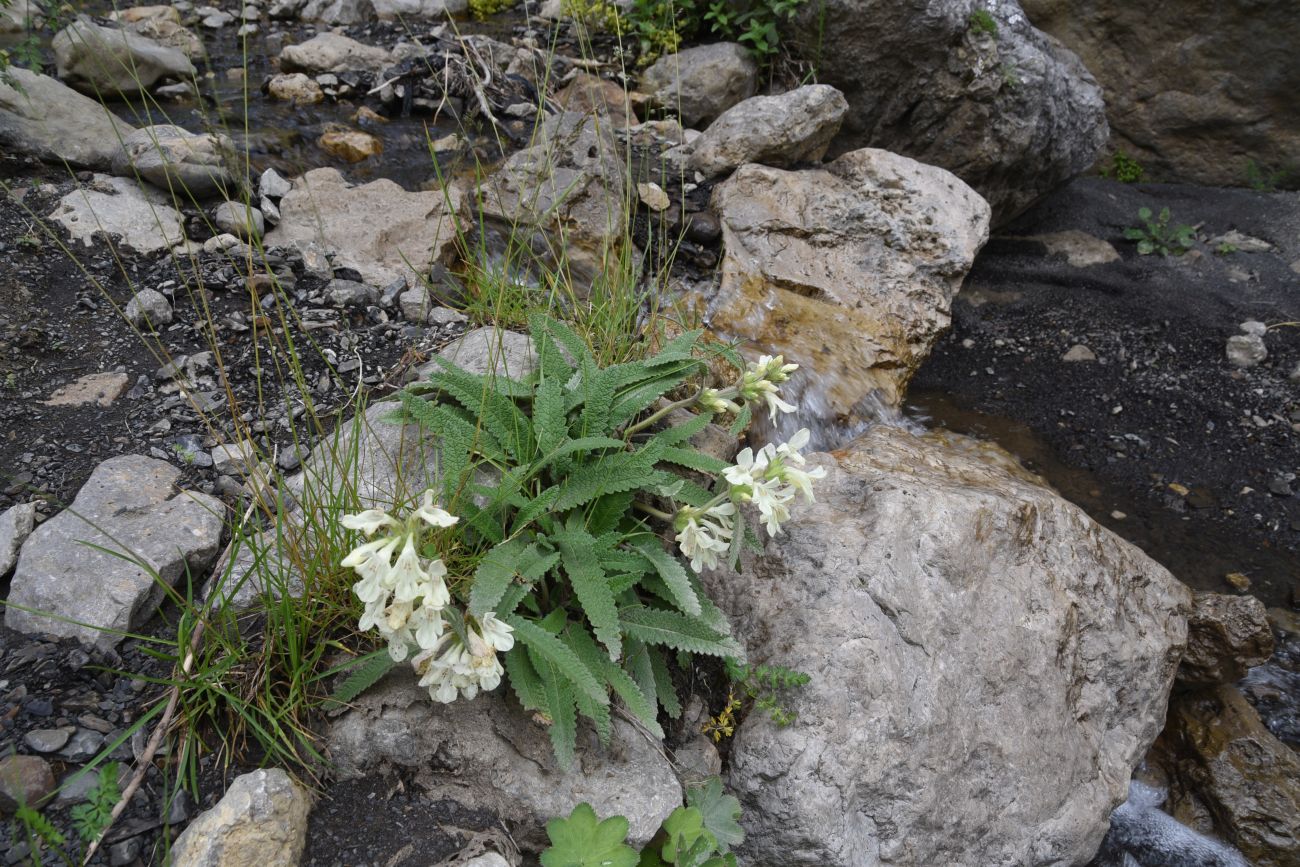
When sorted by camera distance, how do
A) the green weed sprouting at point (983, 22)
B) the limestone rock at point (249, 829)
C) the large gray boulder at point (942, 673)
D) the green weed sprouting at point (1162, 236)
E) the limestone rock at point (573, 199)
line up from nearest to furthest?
the limestone rock at point (249, 829) → the large gray boulder at point (942, 673) → the limestone rock at point (573, 199) → the green weed sprouting at point (983, 22) → the green weed sprouting at point (1162, 236)

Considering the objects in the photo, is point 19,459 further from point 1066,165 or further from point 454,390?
point 1066,165

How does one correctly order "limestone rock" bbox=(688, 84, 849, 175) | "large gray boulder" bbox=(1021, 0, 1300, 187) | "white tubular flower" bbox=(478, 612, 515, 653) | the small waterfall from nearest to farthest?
"white tubular flower" bbox=(478, 612, 515, 653), the small waterfall, "limestone rock" bbox=(688, 84, 849, 175), "large gray boulder" bbox=(1021, 0, 1300, 187)

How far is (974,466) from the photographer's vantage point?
363 centimetres

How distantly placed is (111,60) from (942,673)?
5.27m

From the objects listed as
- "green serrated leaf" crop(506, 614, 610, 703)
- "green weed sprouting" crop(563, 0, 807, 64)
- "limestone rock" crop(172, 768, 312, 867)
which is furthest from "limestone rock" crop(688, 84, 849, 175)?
"limestone rock" crop(172, 768, 312, 867)

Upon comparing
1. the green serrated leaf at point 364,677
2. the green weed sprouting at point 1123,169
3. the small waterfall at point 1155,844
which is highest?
the green serrated leaf at point 364,677

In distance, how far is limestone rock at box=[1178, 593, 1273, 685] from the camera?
Result: 3.50 metres

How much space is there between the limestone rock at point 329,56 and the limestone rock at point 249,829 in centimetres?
517

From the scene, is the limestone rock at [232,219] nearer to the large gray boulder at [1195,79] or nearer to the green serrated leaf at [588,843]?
the green serrated leaf at [588,843]

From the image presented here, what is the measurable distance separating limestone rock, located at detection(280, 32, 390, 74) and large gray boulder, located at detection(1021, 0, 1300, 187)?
16.4 ft

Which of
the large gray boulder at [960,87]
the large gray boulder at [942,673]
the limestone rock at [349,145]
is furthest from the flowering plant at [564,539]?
the large gray boulder at [960,87]

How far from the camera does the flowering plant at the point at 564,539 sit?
1902 mm

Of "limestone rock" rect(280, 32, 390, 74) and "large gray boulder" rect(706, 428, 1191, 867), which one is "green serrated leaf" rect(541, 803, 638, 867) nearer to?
"large gray boulder" rect(706, 428, 1191, 867)

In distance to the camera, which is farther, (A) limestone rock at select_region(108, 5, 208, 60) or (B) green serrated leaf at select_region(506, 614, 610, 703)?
(A) limestone rock at select_region(108, 5, 208, 60)
